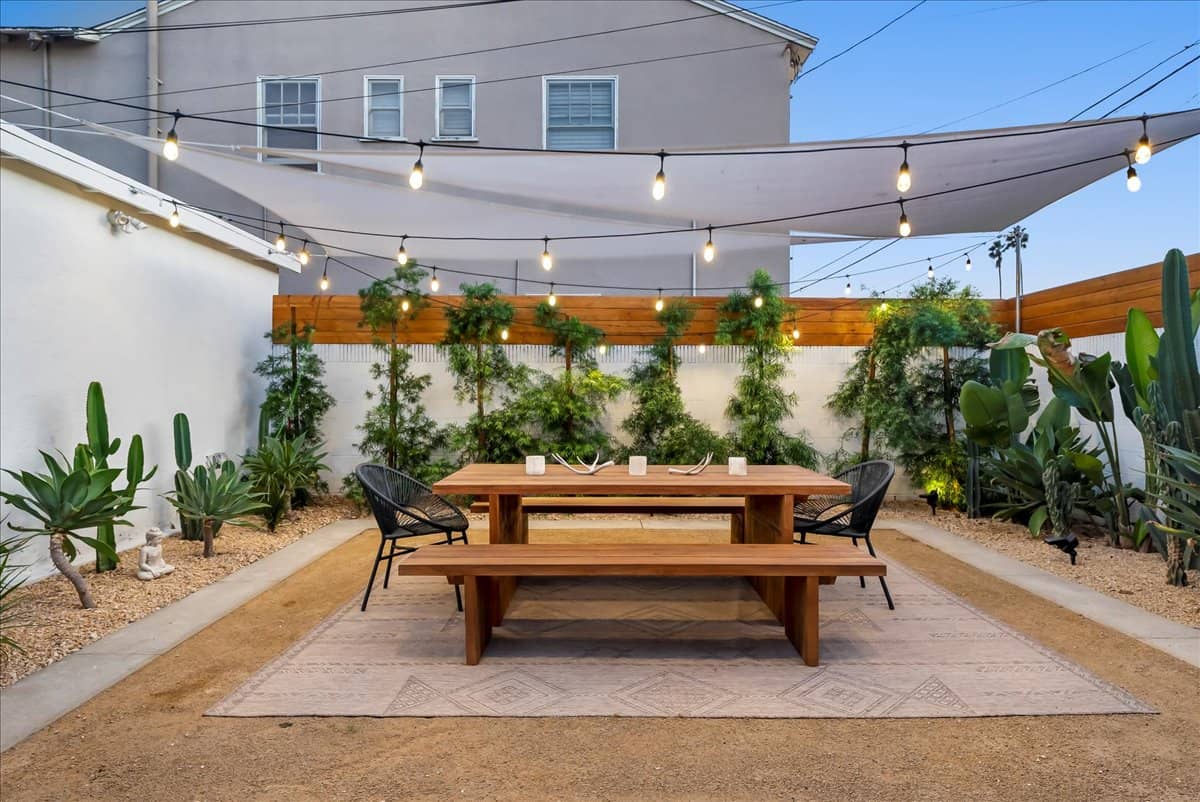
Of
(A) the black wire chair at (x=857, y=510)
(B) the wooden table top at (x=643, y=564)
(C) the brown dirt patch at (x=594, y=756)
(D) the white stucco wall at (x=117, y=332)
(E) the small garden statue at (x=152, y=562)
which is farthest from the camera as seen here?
(E) the small garden statue at (x=152, y=562)

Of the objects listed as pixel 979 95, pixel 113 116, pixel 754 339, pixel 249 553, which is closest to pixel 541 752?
pixel 249 553

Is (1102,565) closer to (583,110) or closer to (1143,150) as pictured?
(1143,150)

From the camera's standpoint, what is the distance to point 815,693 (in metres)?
2.61

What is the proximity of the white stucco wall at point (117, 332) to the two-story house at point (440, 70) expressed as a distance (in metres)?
2.27

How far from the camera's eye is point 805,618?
2.88 m

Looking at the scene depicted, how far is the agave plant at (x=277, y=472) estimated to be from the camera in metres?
5.61

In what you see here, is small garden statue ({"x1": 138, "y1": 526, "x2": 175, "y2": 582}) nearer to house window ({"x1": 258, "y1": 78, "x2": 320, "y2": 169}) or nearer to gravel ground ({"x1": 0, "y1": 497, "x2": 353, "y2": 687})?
gravel ground ({"x1": 0, "y1": 497, "x2": 353, "y2": 687})

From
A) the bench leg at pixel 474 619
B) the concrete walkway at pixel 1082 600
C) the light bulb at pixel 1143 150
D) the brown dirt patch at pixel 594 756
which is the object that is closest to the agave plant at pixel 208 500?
the brown dirt patch at pixel 594 756

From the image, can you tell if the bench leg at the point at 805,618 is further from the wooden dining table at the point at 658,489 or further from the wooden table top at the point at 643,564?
the wooden dining table at the point at 658,489

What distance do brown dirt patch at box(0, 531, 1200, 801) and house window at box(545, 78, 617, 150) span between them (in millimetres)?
6891

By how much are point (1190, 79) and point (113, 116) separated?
10.0m

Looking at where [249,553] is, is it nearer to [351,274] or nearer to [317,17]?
[351,274]

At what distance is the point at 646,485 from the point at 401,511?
1.29 meters

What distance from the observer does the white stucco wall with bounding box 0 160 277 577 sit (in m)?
4.00
